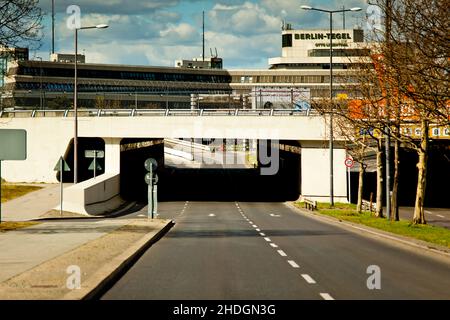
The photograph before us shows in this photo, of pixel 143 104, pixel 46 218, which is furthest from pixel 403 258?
pixel 143 104

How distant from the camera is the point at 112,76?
16675 centimetres

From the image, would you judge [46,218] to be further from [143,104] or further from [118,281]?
[143,104]

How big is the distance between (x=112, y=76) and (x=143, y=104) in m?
8.96

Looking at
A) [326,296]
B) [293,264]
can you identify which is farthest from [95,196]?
[326,296]

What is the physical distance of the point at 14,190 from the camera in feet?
176

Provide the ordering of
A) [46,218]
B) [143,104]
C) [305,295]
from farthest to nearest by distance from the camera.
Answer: [143,104]
[46,218]
[305,295]

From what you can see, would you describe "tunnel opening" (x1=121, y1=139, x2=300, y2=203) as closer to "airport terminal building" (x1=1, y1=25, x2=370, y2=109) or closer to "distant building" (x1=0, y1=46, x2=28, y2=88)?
"distant building" (x1=0, y1=46, x2=28, y2=88)

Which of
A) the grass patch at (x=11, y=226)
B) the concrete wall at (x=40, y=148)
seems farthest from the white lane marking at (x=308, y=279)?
the concrete wall at (x=40, y=148)

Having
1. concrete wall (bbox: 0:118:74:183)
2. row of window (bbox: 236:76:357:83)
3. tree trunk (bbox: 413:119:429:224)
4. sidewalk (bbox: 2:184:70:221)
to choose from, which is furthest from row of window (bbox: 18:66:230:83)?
tree trunk (bbox: 413:119:429:224)

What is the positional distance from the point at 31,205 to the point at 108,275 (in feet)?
106

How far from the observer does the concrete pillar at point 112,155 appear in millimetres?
59825

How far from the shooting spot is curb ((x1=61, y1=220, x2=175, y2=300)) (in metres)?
11.6

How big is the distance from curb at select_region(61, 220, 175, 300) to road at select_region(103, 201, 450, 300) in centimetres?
17
